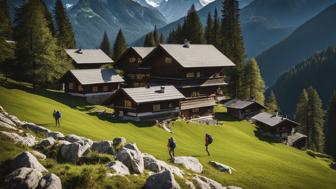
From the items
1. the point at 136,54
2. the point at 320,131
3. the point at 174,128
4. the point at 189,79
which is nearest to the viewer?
the point at 174,128

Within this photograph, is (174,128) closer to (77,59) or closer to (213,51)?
(213,51)

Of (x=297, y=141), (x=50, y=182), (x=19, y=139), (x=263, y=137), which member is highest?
(x=19, y=139)

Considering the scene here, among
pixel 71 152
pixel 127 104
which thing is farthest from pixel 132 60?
pixel 71 152

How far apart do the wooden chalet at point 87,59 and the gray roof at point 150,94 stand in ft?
108

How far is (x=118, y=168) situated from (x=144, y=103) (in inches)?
1358

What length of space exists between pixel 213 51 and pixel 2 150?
62.5m

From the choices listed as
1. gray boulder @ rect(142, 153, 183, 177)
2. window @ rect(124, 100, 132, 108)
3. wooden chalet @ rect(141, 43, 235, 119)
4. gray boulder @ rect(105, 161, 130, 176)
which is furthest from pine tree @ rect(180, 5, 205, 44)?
gray boulder @ rect(105, 161, 130, 176)

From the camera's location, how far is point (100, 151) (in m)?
26.6

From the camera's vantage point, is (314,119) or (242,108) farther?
(314,119)

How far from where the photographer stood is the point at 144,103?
5716 centimetres

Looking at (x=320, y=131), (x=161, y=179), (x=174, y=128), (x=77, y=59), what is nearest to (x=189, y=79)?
(x=174, y=128)

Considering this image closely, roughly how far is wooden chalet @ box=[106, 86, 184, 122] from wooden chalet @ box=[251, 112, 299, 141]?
2620cm

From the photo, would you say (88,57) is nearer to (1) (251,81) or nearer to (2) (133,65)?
(2) (133,65)

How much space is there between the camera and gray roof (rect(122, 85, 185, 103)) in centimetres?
5697
